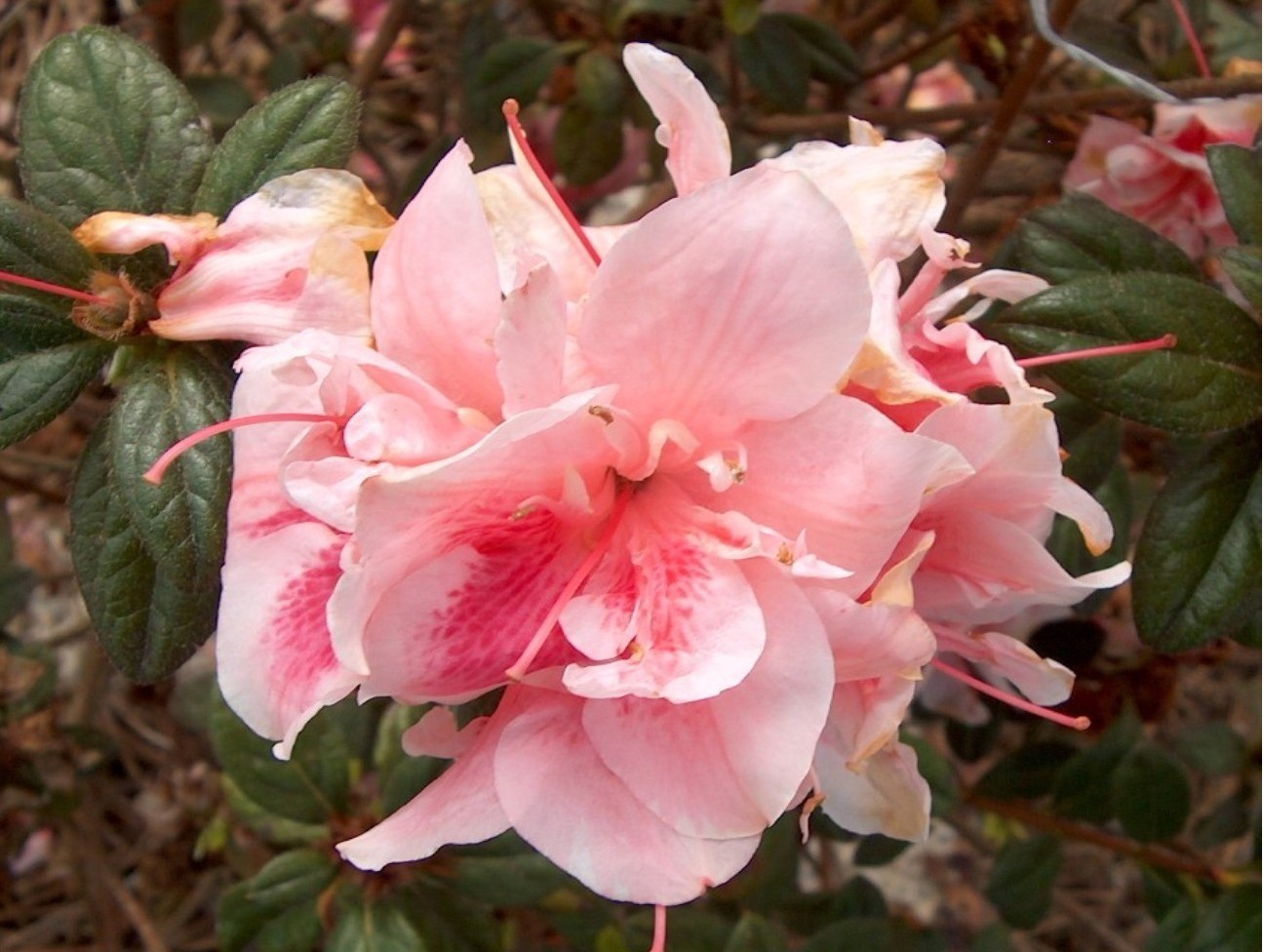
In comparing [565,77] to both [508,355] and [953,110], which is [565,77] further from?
[508,355]

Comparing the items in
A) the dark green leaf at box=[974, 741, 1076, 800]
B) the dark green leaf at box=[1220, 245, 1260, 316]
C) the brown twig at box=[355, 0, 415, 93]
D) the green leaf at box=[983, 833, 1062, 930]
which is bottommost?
the green leaf at box=[983, 833, 1062, 930]

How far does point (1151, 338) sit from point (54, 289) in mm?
707

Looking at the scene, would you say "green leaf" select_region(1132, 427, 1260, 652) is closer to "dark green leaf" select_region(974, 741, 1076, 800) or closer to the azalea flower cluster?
the azalea flower cluster

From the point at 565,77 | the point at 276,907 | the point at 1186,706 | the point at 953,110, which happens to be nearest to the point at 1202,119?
the point at 953,110

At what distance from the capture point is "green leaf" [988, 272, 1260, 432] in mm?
862

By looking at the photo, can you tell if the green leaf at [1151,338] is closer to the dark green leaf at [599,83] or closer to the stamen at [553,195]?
the stamen at [553,195]

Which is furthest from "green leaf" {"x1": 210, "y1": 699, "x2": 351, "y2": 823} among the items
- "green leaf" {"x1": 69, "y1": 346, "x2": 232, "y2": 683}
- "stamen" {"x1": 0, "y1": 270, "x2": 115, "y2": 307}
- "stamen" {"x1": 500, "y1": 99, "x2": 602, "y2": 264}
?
"stamen" {"x1": 500, "y1": 99, "x2": 602, "y2": 264}

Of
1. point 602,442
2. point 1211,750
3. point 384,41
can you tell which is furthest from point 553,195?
point 1211,750

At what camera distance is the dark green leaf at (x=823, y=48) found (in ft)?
4.70

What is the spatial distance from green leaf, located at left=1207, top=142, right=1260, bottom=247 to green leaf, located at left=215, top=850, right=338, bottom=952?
2.99 feet

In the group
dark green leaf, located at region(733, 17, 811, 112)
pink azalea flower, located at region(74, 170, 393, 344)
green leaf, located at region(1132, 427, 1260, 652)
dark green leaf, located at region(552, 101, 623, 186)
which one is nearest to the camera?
pink azalea flower, located at region(74, 170, 393, 344)

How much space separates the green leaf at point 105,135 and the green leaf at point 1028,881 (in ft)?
4.07

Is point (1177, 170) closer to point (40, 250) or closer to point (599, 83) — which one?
point (599, 83)

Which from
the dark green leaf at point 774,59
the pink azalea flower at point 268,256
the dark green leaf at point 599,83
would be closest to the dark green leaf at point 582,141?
the dark green leaf at point 599,83
